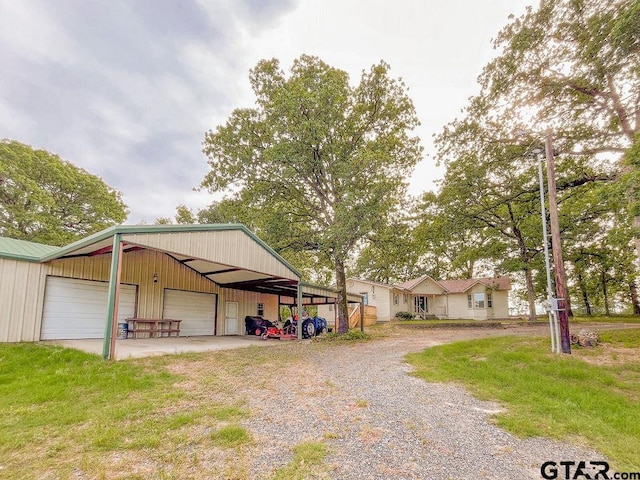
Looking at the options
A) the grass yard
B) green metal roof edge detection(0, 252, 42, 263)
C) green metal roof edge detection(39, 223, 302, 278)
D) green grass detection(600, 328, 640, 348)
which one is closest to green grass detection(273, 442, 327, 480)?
the grass yard

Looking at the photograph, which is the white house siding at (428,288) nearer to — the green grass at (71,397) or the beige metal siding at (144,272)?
the beige metal siding at (144,272)

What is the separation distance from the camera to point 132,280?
503 inches

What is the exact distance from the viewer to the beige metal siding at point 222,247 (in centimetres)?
896

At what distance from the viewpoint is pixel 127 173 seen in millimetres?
23859

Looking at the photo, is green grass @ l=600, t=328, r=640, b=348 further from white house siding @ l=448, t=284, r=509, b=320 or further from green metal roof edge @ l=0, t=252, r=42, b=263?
green metal roof edge @ l=0, t=252, r=42, b=263

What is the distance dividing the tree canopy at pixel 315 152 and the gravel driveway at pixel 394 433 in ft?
26.3

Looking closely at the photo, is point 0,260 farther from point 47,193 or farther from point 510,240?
point 510,240

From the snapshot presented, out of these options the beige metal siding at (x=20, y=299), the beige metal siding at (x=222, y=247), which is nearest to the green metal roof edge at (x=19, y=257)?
the beige metal siding at (x=20, y=299)

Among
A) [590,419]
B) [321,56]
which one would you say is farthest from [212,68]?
[590,419]

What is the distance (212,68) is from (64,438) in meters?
13.5

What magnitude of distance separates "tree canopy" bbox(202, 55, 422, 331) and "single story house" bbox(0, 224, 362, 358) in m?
2.79

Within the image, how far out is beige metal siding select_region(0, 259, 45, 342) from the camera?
9695mm

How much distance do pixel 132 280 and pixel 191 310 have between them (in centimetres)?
323

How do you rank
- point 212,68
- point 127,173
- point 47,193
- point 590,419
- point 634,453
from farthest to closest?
point 127,173 < point 47,193 < point 212,68 < point 590,419 < point 634,453
